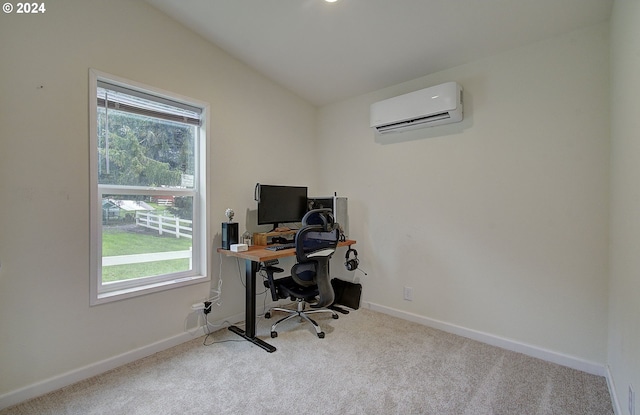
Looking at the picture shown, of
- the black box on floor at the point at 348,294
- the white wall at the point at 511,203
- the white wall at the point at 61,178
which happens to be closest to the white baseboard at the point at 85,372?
the white wall at the point at 61,178

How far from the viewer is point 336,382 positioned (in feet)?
6.31

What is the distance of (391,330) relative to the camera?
2.73 metres

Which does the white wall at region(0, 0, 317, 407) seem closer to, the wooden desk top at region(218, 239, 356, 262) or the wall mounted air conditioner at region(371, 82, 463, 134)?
the wooden desk top at region(218, 239, 356, 262)

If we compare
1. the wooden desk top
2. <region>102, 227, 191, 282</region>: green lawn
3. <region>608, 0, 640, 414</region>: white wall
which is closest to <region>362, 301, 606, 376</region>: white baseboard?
<region>608, 0, 640, 414</region>: white wall

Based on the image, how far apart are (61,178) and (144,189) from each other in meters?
0.54

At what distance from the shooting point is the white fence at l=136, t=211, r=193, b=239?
2.37 metres

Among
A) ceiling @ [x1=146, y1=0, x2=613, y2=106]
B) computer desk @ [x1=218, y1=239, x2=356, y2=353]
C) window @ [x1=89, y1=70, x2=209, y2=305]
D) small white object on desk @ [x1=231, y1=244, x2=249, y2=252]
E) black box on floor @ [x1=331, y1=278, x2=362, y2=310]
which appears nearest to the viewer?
ceiling @ [x1=146, y1=0, x2=613, y2=106]

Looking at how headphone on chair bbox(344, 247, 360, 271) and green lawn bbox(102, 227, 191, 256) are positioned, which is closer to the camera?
green lawn bbox(102, 227, 191, 256)

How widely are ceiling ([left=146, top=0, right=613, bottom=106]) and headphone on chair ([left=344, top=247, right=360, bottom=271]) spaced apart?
1875 millimetres

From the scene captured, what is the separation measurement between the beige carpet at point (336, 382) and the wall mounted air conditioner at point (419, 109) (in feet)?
6.52

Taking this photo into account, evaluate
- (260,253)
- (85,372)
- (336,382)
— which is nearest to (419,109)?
(260,253)

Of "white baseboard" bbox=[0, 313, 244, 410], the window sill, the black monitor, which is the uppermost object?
the black monitor

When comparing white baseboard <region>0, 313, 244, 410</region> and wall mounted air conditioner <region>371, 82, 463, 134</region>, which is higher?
wall mounted air conditioner <region>371, 82, 463, 134</region>

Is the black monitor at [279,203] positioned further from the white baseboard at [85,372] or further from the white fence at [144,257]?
the white baseboard at [85,372]
